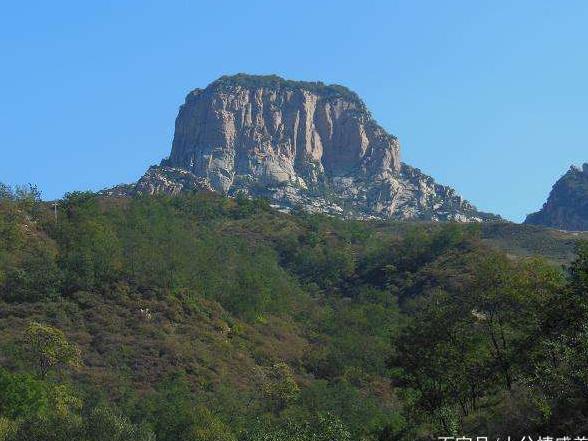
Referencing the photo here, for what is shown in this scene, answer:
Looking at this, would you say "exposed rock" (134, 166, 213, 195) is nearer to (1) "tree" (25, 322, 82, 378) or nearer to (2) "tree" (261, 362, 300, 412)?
(1) "tree" (25, 322, 82, 378)

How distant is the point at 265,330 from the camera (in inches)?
3177

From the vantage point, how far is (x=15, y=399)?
4716 cm

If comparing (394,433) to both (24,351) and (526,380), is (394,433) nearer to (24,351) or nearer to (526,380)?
(526,380)

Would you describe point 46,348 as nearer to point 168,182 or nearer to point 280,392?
point 280,392

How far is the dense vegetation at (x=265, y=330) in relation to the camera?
1113 inches

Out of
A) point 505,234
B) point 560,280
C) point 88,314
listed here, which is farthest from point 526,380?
point 505,234

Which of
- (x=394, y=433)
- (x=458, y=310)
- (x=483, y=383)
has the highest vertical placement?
(x=458, y=310)

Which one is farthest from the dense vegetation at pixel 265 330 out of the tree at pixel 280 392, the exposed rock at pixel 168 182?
the exposed rock at pixel 168 182

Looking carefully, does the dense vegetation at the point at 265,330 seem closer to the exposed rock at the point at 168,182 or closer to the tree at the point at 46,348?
the tree at the point at 46,348

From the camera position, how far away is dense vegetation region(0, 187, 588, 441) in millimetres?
28281

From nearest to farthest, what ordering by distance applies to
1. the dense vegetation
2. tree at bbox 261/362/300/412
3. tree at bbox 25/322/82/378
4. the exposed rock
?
the dense vegetation → tree at bbox 261/362/300/412 → tree at bbox 25/322/82/378 → the exposed rock

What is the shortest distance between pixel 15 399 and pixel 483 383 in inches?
1150

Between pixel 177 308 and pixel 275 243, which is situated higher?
pixel 275 243

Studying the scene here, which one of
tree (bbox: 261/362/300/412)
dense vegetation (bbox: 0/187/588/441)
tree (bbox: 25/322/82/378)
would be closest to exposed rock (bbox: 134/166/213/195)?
dense vegetation (bbox: 0/187/588/441)
